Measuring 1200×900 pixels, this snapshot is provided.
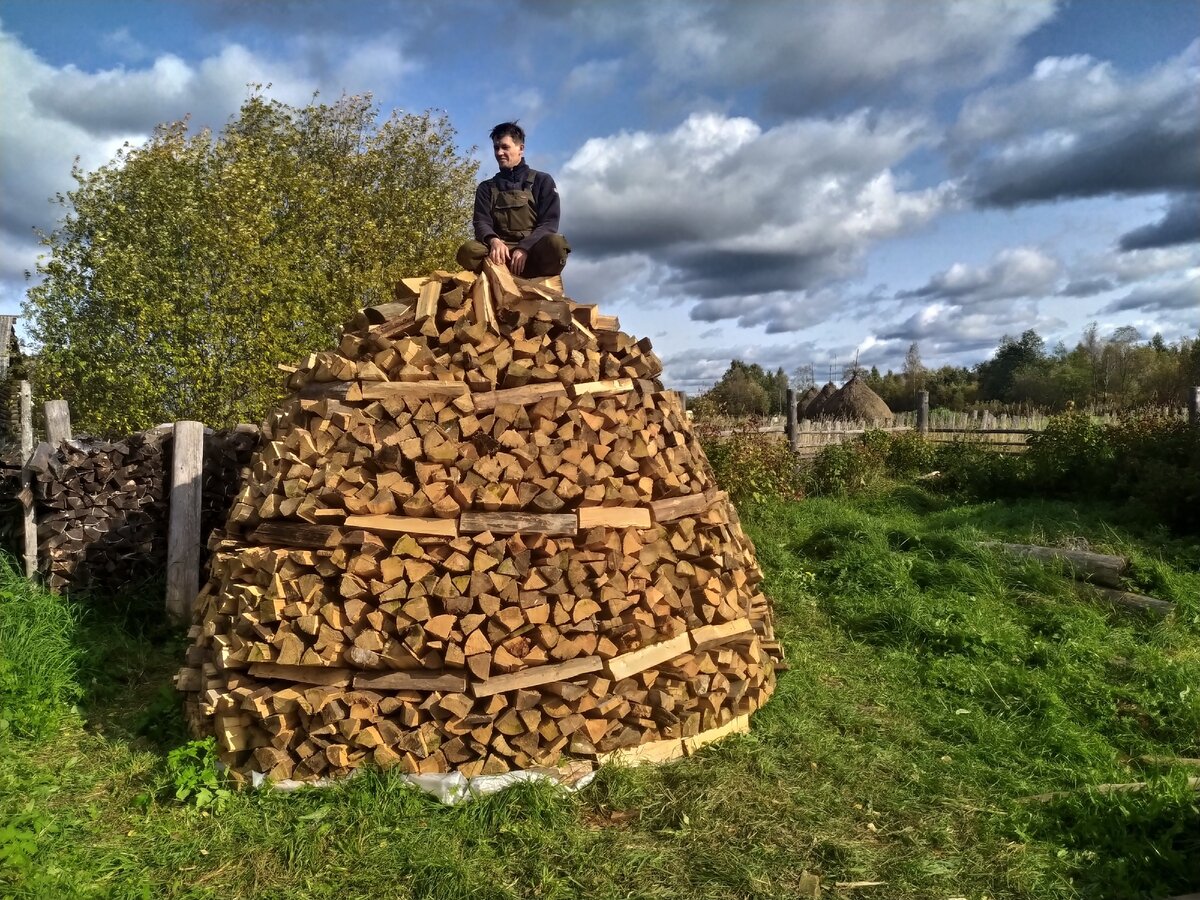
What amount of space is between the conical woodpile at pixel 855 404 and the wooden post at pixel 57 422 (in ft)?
63.1

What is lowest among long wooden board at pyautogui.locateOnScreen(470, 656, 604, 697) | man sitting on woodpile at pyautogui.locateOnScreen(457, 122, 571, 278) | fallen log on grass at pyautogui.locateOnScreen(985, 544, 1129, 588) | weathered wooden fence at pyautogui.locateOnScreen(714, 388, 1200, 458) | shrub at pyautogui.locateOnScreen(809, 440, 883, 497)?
fallen log on grass at pyautogui.locateOnScreen(985, 544, 1129, 588)

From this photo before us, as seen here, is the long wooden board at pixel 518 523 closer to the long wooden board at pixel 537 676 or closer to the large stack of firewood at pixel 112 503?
the long wooden board at pixel 537 676

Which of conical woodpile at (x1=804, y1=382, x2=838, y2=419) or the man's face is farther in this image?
conical woodpile at (x1=804, y1=382, x2=838, y2=419)

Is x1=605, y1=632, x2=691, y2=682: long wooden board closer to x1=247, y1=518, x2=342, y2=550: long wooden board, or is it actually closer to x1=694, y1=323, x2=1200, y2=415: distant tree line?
x1=247, y1=518, x2=342, y2=550: long wooden board

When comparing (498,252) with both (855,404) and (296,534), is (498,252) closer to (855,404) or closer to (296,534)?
(296,534)

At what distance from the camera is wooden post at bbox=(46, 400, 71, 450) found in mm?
7246

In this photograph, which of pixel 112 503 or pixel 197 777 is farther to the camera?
pixel 112 503

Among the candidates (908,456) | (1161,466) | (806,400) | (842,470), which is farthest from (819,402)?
(1161,466)

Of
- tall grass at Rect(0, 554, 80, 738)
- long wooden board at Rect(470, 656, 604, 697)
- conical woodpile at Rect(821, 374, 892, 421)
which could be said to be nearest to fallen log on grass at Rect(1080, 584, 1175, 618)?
long wooden board at Rect(470, 656, 604, 697)

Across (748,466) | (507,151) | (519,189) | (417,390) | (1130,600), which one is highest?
(507,151)

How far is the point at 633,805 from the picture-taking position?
12.9 feet

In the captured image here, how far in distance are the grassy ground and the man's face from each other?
383 centimetres

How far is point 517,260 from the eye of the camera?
5.05m

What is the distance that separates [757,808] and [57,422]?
23.3 ft
